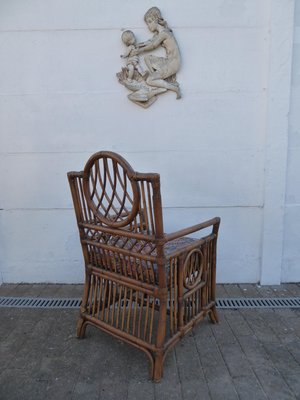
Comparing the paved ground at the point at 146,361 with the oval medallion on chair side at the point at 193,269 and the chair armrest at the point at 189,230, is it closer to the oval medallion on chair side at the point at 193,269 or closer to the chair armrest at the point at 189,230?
the oval medallion on chair side at the point at 193,269

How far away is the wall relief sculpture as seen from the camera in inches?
84.2

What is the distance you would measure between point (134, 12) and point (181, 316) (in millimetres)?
2175

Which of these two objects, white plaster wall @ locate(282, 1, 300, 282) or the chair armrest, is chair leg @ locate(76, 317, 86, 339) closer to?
the chair armrest

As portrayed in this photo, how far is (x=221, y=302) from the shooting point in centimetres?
222

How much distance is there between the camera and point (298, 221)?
8.00 ft

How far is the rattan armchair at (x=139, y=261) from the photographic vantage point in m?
1.35

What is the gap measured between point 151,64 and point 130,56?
174mm

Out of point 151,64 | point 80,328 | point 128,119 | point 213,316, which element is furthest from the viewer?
point 128,119

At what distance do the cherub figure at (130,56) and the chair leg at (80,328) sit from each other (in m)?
1.77

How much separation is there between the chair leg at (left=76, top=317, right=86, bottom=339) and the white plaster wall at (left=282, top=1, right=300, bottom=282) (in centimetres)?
175

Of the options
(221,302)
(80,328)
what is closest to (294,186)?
(221,302)

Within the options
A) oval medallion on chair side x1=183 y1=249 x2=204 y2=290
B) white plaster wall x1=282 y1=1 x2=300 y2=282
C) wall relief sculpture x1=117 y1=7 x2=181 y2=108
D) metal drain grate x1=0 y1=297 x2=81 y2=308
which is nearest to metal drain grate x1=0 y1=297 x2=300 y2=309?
metal drain grate x1=0 y1=297 x2=81 y2=308

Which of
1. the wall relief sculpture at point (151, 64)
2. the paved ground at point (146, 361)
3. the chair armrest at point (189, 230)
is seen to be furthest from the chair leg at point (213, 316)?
the wall relief sculpture at point (151, 64)

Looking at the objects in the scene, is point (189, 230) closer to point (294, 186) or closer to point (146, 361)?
point (146, 361)
